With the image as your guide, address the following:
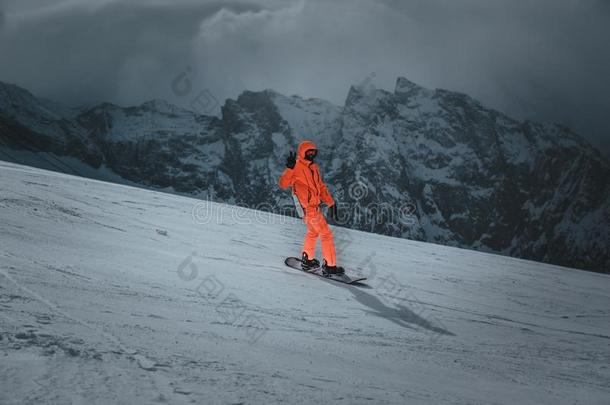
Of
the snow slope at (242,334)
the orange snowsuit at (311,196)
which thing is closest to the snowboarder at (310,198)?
the orange snowsuit at (311,196)

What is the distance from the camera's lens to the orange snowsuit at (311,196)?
8.09 meters

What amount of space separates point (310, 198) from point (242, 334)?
15.4 ft

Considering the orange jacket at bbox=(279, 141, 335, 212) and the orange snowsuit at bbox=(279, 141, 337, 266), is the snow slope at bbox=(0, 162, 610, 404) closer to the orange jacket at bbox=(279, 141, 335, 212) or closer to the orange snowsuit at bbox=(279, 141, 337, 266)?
the orange snowsuit at bbox=(279, 141, 337, 266)

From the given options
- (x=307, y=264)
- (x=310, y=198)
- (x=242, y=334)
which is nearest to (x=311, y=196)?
(x=310, y=198)

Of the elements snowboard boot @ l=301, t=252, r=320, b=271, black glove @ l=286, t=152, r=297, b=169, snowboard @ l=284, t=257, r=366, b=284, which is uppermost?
black glove @ l=286, t=152, r=297, b=169

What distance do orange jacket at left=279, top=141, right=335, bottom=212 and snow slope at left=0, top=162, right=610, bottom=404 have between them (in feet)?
4.65

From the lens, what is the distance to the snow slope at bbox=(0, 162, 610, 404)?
2594 mm

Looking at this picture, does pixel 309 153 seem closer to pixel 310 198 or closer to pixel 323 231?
pixel 310 198

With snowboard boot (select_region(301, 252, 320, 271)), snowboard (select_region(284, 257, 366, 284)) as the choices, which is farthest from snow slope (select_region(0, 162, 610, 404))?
snowboard boot (select_region(301, 252, 320, 271))

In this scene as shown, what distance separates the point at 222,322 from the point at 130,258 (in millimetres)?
2801

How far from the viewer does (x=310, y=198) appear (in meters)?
8.29

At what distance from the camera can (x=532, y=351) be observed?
485cm

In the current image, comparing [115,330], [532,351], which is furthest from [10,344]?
[532,351]

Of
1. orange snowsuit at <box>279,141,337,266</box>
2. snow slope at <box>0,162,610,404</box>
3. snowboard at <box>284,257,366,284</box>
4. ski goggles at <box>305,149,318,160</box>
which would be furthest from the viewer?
ski goggles at <box>305,149,318,160</box>
